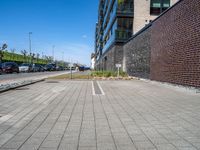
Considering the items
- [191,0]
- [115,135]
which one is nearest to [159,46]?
[191,0]

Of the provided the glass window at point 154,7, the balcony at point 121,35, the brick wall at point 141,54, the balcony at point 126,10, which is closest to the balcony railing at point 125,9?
the balcony at point 126,10

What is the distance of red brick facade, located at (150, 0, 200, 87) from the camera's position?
470 inches

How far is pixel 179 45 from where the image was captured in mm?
13984

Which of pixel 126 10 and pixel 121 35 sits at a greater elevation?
pixel 126 10

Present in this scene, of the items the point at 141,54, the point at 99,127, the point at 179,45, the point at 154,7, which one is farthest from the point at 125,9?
the point at 99,127

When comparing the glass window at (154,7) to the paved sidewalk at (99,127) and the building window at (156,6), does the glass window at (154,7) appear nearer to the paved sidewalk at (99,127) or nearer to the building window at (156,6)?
the building window at (156,6)

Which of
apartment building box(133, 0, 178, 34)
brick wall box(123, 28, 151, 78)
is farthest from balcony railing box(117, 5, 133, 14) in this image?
brick wall box(123, 28, 151, 78)

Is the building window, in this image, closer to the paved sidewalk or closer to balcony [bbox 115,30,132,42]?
balcony [bbox 115,30,132,42]

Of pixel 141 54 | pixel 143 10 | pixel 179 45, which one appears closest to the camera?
pixel 179 45

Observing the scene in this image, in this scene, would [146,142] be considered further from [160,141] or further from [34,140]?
[34,140]

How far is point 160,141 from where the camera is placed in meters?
4.46

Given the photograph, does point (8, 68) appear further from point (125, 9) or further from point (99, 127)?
point (99, 127)

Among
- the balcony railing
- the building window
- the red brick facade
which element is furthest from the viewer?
the building window

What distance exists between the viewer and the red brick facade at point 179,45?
11.9m
